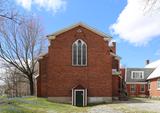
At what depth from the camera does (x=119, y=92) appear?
49.9 m

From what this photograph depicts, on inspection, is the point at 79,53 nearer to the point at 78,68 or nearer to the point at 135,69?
the point at 78,68

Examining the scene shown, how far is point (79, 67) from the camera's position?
44.5 metres

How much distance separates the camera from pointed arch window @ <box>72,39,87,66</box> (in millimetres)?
44625

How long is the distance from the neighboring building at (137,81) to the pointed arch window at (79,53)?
2520 centimetres

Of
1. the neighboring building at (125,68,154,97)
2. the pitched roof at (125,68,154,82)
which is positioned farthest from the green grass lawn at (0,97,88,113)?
the pitched roof at (125,68,154,82)

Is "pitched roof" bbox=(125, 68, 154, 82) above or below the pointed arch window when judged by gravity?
below

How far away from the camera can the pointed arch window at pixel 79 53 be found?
146 feet

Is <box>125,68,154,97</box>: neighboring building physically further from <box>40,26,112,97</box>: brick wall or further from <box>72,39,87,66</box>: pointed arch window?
<box>72,39,87,66</box>: pointed arch window

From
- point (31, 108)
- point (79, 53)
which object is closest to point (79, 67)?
point (79, 53)

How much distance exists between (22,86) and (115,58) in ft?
180

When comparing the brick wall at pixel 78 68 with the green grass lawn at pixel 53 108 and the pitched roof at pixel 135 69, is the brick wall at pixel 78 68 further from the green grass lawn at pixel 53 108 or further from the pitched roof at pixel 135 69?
the pitched roof at pixel 135 69

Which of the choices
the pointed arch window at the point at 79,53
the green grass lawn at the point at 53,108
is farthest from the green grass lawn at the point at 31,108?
the pointed arch window at the point at 79,53

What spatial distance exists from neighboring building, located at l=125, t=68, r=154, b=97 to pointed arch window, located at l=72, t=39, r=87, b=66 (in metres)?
25.2

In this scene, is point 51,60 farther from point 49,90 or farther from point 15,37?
point 15,37
